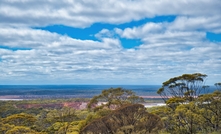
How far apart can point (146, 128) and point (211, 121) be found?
2118 centimetres

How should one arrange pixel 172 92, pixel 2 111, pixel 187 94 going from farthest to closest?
pixel 2 111, pixel 172 92, pixel 187 94

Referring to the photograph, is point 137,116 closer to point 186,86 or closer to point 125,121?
point 125,121

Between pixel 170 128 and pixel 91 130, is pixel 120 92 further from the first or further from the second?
pixel 91 130

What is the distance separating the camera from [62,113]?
37219mm

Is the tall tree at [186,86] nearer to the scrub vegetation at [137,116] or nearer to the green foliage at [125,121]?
the scrub vegetation at [137,116]

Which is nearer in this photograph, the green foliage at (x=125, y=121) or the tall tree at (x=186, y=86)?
the green foliage at (x=125, y=121)

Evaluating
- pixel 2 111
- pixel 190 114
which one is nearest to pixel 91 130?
pixel 190 114

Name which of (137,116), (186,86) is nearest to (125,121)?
(137,116)

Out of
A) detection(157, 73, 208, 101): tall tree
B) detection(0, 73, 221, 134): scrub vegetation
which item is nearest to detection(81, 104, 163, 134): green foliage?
detection(0, 73, 221, 134): scrub vegetation

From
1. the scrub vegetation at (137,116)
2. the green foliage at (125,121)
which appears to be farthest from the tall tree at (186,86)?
the green foliage at (125,121)

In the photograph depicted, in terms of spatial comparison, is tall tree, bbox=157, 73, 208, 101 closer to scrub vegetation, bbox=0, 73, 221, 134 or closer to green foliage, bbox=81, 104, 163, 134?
scrub vegetation, bbox=0, 73, 221, 134

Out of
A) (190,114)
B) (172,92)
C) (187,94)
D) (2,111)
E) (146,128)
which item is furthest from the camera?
(2,111)

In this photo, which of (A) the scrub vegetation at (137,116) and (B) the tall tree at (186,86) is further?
(B) the tall tree at (186,86)

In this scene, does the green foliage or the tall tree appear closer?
the green foliage
